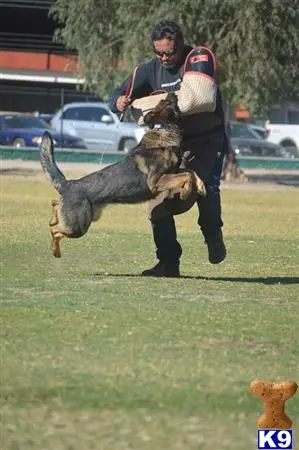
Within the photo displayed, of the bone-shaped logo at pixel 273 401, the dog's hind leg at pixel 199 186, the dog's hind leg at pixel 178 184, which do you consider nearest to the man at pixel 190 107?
the dog's hind leg at pixel 199 186

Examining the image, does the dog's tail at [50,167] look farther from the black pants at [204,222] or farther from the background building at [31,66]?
the background building at [31,66]

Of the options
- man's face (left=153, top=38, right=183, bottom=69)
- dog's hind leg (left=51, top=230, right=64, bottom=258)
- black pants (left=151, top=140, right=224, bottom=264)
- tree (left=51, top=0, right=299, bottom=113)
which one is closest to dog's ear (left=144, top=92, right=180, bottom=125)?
man's face (left=153, top=38, right=183, bottom=69)

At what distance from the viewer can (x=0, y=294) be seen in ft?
26.6

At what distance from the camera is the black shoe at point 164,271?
9.64m

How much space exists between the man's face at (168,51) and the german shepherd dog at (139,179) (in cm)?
35

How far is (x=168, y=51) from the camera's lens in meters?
9.09

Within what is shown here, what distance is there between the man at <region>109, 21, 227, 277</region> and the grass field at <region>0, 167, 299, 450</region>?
34 centimetres

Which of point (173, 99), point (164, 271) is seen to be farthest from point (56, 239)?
point (173, 99)

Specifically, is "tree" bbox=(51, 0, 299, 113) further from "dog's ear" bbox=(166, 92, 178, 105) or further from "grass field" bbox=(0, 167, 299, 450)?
"dog's ear" bbox=(166, 92, 178, 105)

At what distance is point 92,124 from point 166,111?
1126 inches

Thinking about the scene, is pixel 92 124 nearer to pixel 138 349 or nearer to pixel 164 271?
pixel 164 271

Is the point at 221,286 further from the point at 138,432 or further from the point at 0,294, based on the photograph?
the point at 138,432

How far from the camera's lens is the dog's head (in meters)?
8.92

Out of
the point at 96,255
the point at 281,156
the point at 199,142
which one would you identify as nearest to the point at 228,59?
the point at 281,156
